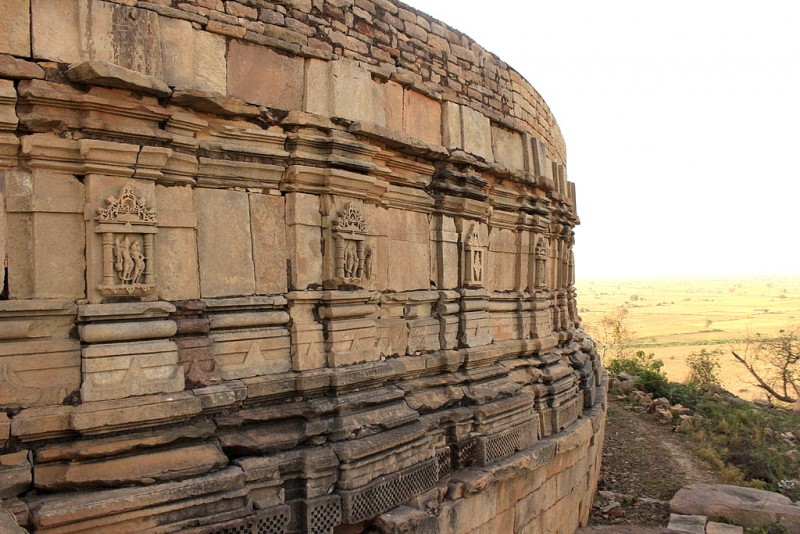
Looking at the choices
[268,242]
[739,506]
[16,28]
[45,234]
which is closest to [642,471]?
[739,506]

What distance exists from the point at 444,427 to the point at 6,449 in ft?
12.8

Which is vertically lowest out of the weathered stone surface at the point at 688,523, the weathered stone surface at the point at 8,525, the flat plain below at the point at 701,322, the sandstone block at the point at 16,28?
the flat plain below at the point at 701,322

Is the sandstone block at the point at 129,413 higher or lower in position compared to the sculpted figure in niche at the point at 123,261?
Answer: lower

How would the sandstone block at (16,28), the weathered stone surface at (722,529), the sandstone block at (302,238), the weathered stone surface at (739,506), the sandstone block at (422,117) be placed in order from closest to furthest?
the sandstone block at (16,28), the sandstone block at (302,238), the sandstone block at (422,117), the weathered stone surface at (722,529), the weathered stone surface at (739,506)

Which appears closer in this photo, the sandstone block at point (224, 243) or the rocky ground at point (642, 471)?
A: the sandstone block at point (224, 243)

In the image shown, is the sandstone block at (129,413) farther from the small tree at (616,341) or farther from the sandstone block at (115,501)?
the small tree at (616,341)

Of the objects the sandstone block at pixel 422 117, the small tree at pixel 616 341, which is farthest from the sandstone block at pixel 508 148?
the small tree at pixel 616 341

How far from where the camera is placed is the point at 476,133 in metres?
7.43

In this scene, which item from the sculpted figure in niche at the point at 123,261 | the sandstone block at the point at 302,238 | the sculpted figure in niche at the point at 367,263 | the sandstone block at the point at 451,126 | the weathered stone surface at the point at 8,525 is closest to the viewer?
the weathered stone surface at the point at 8,525

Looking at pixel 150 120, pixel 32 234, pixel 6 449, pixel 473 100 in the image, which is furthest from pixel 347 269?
pixel 473 100

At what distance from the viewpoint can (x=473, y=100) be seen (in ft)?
25.2

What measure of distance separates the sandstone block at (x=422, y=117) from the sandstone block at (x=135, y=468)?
12.3 feet

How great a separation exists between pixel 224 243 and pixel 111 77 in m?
1.45

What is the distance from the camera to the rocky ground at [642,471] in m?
8.94
